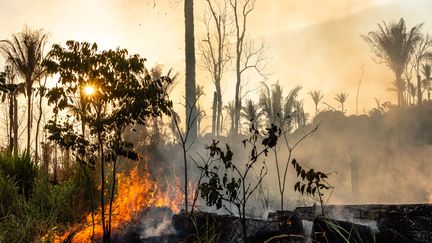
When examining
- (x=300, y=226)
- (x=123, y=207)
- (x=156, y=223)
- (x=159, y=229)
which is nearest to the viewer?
(x=300, y=226)

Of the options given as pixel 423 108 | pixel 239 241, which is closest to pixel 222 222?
pixel 239 241

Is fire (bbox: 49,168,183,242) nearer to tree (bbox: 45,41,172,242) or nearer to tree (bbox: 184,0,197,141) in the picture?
tree (bbox: 45,41,172,242)

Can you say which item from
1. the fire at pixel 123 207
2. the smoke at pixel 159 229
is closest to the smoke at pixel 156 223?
the smoke at pixel 159 229

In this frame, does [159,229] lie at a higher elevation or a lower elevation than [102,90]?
lower

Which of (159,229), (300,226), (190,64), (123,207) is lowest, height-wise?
(159,229)

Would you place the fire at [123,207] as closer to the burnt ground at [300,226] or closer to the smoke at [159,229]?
the burnt ground at [300,226]

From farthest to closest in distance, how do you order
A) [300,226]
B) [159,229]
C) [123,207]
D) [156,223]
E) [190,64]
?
[190,64] < [123,207] < [156,223] < [159,229] < [300,226]

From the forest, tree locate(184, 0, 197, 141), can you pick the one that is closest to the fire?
the forest

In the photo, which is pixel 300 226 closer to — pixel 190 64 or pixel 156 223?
pixel 156 223

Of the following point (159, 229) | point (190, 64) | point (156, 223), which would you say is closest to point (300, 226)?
point (159, 229)

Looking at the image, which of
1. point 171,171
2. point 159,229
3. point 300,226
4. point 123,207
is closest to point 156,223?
point 159,229

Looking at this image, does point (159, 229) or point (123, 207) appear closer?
point (159, 229)

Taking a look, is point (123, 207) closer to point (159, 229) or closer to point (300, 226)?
point (159, 229)

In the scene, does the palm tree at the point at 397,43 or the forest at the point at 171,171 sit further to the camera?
the palm tree at the point at 397,43
